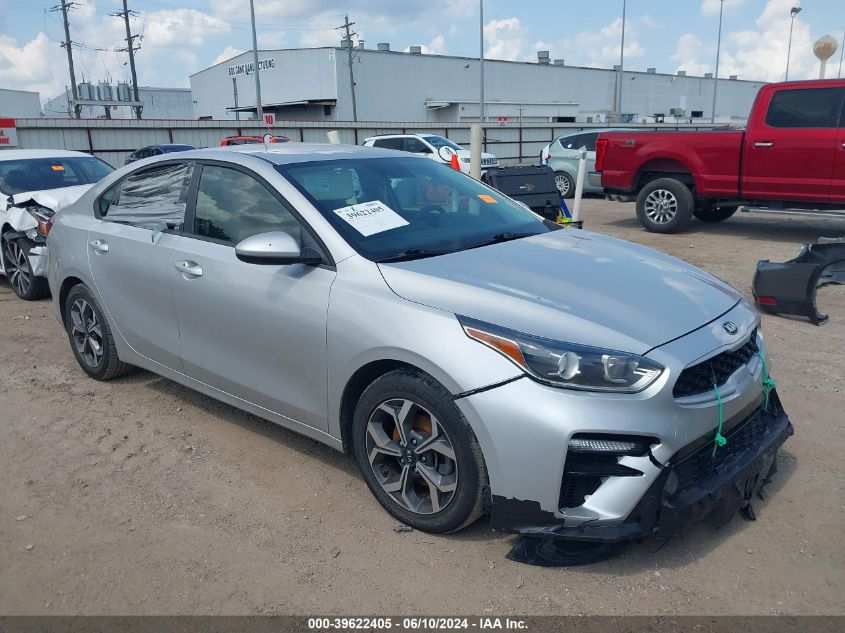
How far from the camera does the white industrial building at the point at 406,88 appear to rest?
51.9m

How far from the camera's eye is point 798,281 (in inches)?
235

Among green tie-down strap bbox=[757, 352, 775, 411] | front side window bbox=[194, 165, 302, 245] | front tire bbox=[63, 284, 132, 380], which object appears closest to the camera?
green tie-down strap bbox=[757, 352, 775, 411]

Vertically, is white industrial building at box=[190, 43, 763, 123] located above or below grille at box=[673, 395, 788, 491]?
above

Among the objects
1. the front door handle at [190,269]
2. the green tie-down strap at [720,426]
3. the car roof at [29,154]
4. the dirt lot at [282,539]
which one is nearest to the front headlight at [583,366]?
the green tie-down strap at [720,426]

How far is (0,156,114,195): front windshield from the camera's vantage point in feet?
26.5

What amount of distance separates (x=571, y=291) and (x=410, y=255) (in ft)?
2.61

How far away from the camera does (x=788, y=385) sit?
15.3 feet

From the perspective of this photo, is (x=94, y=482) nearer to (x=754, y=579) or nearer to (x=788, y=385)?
(x=754, y=579)

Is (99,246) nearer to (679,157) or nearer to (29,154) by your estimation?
(29,154)

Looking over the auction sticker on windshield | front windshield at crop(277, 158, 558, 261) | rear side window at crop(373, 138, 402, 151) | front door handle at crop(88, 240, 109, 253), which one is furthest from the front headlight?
rear side window at crop(373, 138, 402, 151)

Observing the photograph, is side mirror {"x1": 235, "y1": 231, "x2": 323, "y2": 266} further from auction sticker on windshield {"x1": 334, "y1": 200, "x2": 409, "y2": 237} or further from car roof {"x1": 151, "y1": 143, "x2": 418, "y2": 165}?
car roof {"x1": 151, "y1": 143, "x2": 418, "y2": 165}

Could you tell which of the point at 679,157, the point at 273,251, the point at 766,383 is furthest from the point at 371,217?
the point at 679,157

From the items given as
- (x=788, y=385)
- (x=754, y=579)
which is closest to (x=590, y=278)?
(x=754, y=579)

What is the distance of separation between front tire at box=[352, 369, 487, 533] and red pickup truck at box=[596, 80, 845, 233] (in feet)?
28.1
